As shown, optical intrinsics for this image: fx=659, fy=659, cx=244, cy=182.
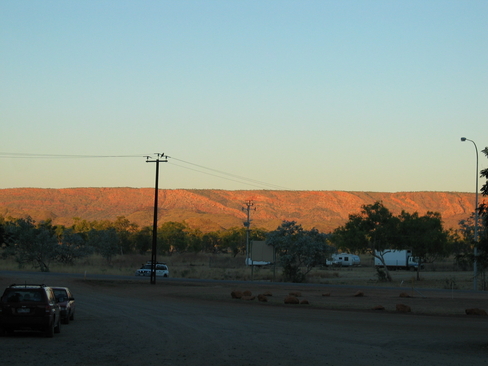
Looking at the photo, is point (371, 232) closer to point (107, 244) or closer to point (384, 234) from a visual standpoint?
point (384, 234)

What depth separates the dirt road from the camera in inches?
568

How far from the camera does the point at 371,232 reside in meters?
55.6

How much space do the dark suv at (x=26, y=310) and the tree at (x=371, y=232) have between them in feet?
131

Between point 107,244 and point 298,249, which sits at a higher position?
point 298,249

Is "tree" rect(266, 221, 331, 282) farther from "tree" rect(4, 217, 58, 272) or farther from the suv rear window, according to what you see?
the suv rear window

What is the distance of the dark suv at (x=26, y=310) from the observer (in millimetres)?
17234

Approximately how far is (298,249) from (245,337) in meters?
39.9

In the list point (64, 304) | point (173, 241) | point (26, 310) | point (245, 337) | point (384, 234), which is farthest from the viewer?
point (173, 241)

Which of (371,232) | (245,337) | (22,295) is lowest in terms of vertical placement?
(245,337)

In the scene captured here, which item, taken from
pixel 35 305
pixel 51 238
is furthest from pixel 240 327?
pixel 51 238

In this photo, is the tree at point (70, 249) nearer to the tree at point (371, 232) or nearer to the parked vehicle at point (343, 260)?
the tree at point (371, 232)

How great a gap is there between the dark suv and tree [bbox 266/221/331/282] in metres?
41.7

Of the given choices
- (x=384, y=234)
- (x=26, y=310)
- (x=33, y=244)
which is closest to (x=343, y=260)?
(x=384, y=234)

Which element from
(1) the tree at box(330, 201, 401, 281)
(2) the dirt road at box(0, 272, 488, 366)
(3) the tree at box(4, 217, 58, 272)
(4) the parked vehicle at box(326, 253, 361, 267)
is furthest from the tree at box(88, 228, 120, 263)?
(2) the dirt road at box(0, 272, 488, 366)
